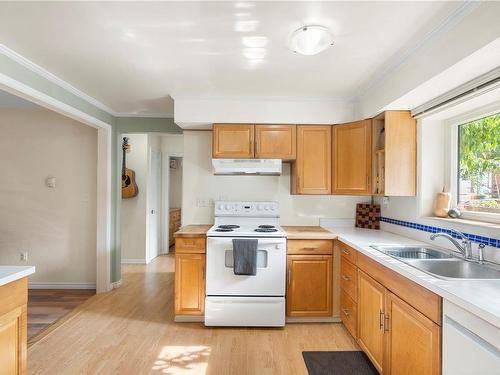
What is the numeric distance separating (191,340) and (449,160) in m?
2.64

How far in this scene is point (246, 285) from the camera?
2.70 m

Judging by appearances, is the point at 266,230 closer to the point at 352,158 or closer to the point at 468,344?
the point at 352,158

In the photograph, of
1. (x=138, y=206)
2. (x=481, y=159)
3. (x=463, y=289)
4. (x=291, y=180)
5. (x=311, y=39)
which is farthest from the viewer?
(x=138, y=206)

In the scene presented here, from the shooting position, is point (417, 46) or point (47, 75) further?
point (47, 75)

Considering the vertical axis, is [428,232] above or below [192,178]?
below

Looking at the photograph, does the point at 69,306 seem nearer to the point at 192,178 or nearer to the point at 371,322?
the point at 192,178

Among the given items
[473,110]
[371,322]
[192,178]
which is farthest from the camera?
[192,178]

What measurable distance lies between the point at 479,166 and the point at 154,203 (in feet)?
15.4

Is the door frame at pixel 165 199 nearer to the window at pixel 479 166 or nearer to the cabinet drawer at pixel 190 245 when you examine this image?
the cabinet drawer at pixel 190 245

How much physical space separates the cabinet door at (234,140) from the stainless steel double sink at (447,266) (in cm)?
154

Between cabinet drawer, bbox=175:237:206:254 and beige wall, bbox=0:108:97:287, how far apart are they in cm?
165

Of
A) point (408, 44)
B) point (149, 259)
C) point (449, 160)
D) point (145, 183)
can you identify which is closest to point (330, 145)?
point (449, 160)

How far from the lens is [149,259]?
5148 millimetres

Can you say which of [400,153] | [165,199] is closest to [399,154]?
[400,153]
